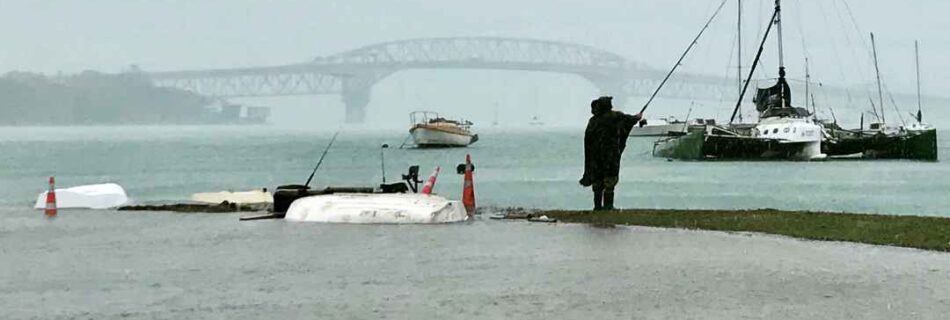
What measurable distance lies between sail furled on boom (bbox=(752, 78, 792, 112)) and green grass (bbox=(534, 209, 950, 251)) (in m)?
54.4

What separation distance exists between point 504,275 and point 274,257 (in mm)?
2616

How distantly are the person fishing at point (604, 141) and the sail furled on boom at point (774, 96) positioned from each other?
182ft

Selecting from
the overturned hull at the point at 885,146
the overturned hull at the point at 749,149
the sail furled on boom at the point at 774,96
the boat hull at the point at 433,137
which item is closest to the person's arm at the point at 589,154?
the overturned hull at the point at 749,149

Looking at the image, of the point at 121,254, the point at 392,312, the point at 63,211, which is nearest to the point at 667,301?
the point at 392,312

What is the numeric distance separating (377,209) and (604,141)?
2939 millimetres

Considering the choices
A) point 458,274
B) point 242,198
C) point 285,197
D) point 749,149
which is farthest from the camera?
point 749,149

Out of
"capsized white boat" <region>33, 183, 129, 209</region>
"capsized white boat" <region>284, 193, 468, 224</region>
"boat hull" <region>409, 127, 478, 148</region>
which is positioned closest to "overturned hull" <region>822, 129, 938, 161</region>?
"boat hull" <region>409, 127, 478, 148</region>

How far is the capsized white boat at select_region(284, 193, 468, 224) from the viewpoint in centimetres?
1702

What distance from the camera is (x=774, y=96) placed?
237 ft

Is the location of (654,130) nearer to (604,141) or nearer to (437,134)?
(437,134)

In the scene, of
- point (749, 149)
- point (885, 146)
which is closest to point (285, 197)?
point (749, 149)

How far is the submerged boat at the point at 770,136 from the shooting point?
2761 inches

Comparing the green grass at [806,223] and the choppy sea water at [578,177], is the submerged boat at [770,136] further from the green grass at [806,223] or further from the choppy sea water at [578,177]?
the green grass at [806,223]

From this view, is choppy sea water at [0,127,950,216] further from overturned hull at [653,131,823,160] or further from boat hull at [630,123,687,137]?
boat hull at [630,123,687,137]
